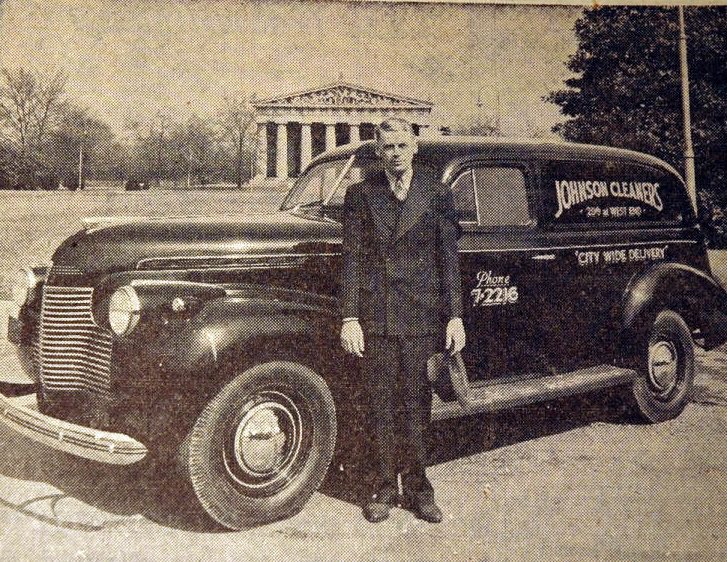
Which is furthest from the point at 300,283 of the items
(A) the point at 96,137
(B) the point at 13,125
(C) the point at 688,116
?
(C) the point at 688,116

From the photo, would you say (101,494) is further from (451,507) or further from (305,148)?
(305,148)

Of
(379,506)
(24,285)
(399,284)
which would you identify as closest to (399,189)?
(399,284)

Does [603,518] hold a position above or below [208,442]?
below

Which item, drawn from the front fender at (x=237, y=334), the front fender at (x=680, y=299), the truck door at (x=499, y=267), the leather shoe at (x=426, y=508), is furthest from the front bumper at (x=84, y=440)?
the front fender at (x=680, y=299)

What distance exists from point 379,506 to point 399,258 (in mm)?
936

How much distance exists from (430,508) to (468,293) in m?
0.94

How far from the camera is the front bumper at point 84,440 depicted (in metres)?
2.08

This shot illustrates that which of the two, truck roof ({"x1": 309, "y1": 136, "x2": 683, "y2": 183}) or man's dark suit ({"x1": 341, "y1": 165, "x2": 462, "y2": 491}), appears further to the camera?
truck roof ({"x1": 309, "y1": 136, "x2": 683, "y2": 183})

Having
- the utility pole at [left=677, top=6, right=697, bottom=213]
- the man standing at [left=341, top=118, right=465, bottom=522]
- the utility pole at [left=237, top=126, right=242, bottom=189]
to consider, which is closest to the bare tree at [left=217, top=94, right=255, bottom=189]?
the utility pole at [left=237, top=126, right=242, bottom=189]

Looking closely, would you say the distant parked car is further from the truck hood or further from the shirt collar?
the shirt collar

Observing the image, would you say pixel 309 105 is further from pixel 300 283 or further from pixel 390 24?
pixel 300 283

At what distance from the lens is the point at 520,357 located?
304 cm

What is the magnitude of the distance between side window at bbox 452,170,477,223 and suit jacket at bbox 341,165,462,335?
588 millimetres

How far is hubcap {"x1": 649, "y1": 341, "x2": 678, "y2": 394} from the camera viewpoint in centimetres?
359
